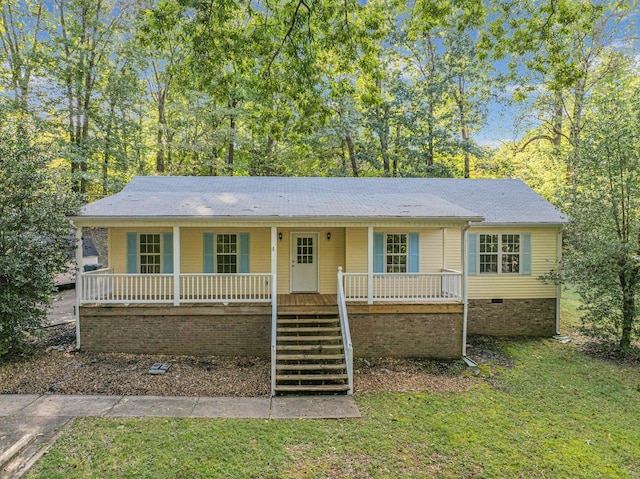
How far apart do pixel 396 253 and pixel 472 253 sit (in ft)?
8.63

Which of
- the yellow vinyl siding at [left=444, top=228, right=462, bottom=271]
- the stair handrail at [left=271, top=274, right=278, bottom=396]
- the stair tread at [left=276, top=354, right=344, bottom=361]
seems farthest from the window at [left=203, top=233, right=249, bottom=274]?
the yellow vinyl siding at [left=444, top=228, right=462, bottom=271]

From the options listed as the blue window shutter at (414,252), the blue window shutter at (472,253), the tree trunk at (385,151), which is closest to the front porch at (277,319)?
the blue window shutter at (414,252)

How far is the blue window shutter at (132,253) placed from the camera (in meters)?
10.6

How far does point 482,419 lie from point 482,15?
7433 mm

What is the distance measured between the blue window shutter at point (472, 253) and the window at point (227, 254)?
7509 mm

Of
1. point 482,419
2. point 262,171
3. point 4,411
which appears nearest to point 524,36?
point 482,419

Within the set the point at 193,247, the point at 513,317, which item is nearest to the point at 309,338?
the point at 193,247

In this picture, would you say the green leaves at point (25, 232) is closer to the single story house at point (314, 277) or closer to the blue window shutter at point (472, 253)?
the single story house at point (314, 277)

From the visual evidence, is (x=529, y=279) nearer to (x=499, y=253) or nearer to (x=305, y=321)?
(x=499, y=253)

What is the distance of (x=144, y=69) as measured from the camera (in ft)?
69.5

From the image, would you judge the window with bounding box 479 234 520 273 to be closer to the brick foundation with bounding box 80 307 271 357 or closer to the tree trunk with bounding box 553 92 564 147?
the brick foundation with bounding box 80 307 271 357

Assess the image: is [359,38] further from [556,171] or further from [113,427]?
[556,171]

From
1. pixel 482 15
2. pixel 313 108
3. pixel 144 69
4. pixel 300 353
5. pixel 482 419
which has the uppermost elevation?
pixel 144 69

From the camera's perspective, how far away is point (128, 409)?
632cm
